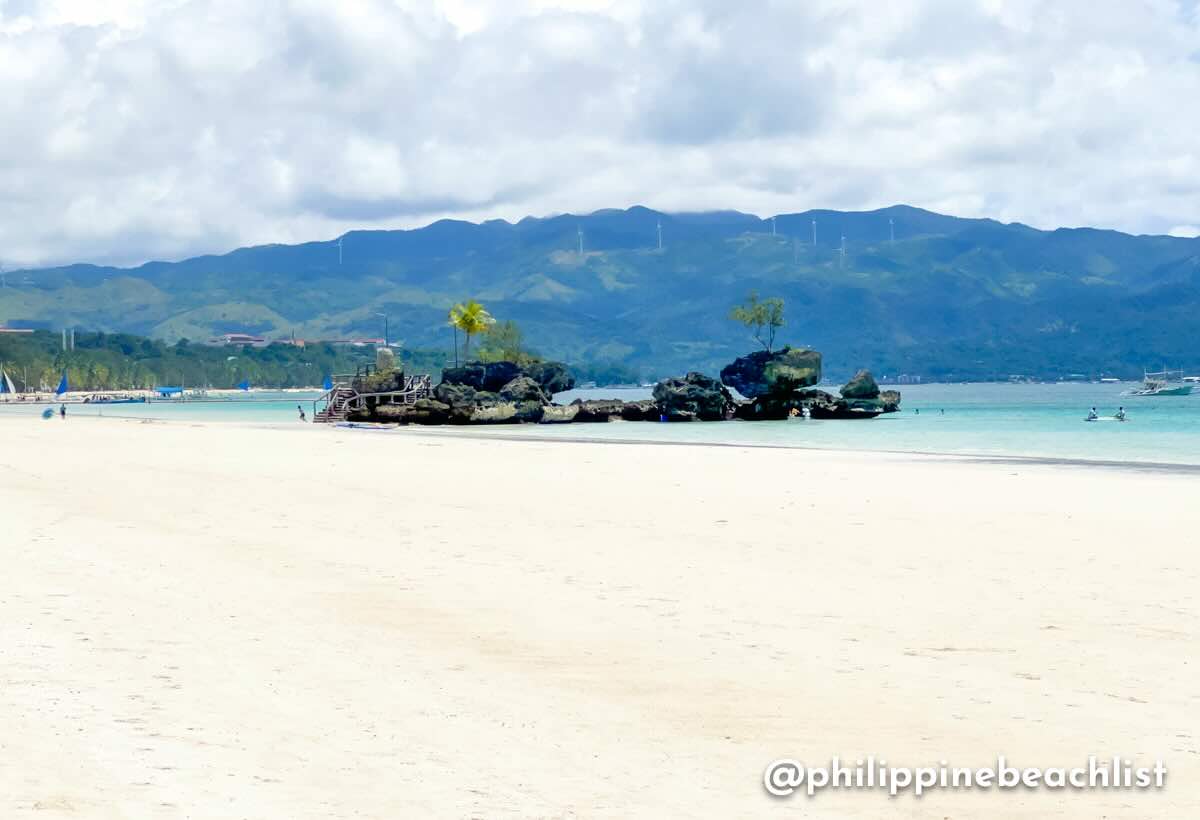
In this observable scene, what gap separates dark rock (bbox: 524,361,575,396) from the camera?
363 feet

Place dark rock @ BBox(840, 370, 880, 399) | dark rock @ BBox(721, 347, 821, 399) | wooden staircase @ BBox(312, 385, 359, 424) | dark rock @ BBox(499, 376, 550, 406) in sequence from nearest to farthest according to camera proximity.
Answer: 1. wooden staircase @ BBox(312, 385, 359, 424)
2. dark rock @ BBox(499, 376, 550, 406)
3. dark rock @ BBox(721, 347, 821, 399)
4. dark rock @ BBox(840, 370, 880, 399)

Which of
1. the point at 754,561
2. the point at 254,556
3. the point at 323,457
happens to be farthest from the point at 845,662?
the point at 323,457

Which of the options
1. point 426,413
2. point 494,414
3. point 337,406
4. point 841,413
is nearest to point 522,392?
point 494,414

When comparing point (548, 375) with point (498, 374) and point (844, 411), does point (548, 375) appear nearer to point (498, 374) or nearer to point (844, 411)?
point (498, 374)

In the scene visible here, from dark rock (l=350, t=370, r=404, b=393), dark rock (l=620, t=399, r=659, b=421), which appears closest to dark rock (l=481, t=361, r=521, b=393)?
dark rock (l=350, t=370, r=404, b=393)

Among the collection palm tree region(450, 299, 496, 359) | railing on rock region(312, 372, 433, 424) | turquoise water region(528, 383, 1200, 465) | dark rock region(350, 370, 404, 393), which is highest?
palm tree region(450, 299, 496, 359)

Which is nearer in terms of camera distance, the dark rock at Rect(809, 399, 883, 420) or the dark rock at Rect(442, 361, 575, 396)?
the dark rock at Rect(809, 399, 883, 420)

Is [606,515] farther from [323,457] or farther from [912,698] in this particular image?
[323,457]

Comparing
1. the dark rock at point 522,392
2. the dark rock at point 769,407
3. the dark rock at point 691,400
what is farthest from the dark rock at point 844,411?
the dark rock at point 522,392

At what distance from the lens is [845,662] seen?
10008mm

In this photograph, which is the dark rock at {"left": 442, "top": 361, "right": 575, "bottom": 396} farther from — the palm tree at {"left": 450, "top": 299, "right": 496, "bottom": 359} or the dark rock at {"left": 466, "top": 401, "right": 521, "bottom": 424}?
the palm tree at {"left": 450, "top": 299, "right": 496, "bottom": 359}

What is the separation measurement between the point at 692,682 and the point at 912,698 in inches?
66.0

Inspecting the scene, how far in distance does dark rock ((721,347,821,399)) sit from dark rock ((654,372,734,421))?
3.66 metres

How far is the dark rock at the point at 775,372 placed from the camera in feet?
342
